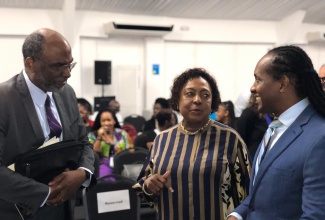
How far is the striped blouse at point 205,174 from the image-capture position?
187 centimetres

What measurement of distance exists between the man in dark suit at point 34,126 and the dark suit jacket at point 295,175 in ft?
2.75

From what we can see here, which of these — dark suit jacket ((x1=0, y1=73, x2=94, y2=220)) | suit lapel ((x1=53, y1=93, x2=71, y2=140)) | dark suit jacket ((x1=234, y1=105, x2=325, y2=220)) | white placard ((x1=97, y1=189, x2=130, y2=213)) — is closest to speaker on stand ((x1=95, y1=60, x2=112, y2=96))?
white placard ((x1=97, y1=189, x2=130, y2=213))

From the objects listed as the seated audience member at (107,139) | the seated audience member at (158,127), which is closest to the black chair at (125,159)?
the seated audience member at (107,139)

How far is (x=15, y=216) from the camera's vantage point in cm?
159

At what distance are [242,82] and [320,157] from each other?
8.67 m

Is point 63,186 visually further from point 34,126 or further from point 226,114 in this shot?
point 226,114

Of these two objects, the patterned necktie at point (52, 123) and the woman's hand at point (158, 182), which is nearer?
the patterned necktie at point (52, 123)

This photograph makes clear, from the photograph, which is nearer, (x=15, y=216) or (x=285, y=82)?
(x=285, y=82)

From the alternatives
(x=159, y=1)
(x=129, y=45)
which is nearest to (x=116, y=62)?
(x=129, y=45)

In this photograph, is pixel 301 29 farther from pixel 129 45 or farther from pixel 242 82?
pixel 129 45

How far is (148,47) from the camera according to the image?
8.70 m

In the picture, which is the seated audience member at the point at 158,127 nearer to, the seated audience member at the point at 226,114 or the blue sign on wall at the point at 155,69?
the seated audience member at the point at 226,114

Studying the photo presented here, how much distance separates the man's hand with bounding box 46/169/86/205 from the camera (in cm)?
158

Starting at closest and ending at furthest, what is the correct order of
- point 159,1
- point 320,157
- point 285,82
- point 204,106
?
point 320,157 → point 285,82 → point 204,106 → point 159,1
